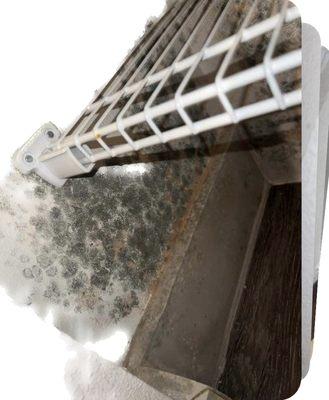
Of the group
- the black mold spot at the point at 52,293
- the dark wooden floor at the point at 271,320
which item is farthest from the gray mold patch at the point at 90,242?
the dark wooden floor at the point at 271,320

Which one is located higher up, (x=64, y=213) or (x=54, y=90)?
(x=54, y=90)

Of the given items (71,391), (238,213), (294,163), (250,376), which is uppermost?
(71,391)

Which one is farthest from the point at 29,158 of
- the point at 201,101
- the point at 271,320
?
the point at 271,320

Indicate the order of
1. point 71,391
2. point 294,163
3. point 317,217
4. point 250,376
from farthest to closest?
1. point 294,163
2. point 250,376
3. point 71,391
4. point 317,217

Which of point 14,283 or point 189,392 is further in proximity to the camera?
point 189,392

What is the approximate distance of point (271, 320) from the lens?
2.26 m

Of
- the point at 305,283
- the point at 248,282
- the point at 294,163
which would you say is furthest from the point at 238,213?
the point at 305,283

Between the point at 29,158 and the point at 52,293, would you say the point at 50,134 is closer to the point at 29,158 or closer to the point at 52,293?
the point at 29,158

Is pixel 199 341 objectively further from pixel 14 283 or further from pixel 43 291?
pixel 14 283

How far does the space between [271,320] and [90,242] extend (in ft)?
4.99

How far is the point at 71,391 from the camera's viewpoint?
104 cm

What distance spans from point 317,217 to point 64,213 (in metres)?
1.00

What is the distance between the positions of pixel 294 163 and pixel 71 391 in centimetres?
229

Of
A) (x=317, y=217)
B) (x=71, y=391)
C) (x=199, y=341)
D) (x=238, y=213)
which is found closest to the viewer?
(x=317, y=217)
